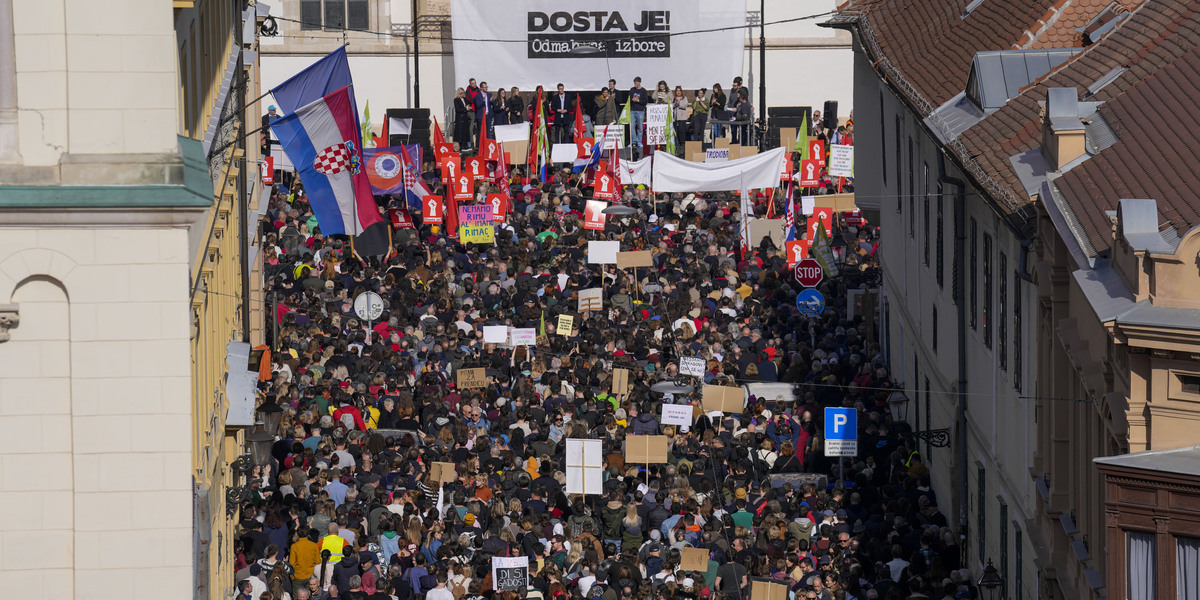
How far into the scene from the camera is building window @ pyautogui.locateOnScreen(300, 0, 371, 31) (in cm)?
5253

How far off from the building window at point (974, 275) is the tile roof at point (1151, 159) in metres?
4.65

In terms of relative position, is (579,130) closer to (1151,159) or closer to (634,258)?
(634,258)

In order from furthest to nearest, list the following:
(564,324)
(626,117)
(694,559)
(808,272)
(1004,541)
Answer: (626,117) → (808,272) → (564,324) → (1004,541) → (694,559)

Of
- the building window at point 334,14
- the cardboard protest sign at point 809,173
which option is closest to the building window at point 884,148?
the cardboard protest sign at point 809,173

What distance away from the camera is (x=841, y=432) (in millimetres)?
25062

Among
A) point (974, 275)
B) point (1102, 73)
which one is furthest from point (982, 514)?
point (1102, 73)

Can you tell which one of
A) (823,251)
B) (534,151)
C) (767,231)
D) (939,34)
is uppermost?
(939,34)

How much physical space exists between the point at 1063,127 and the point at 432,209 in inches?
773

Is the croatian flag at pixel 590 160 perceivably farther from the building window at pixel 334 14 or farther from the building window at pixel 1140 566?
the building window at pixel 1140 566

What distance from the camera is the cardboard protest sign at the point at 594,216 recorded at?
36.3 metres

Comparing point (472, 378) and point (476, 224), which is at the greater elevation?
point (476, 224)

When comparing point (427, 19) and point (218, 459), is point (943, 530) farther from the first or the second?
point (427, 19)

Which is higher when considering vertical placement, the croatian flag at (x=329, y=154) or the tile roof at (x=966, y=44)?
the tile roof at (x=966, y=44)

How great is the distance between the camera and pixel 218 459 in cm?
2086
